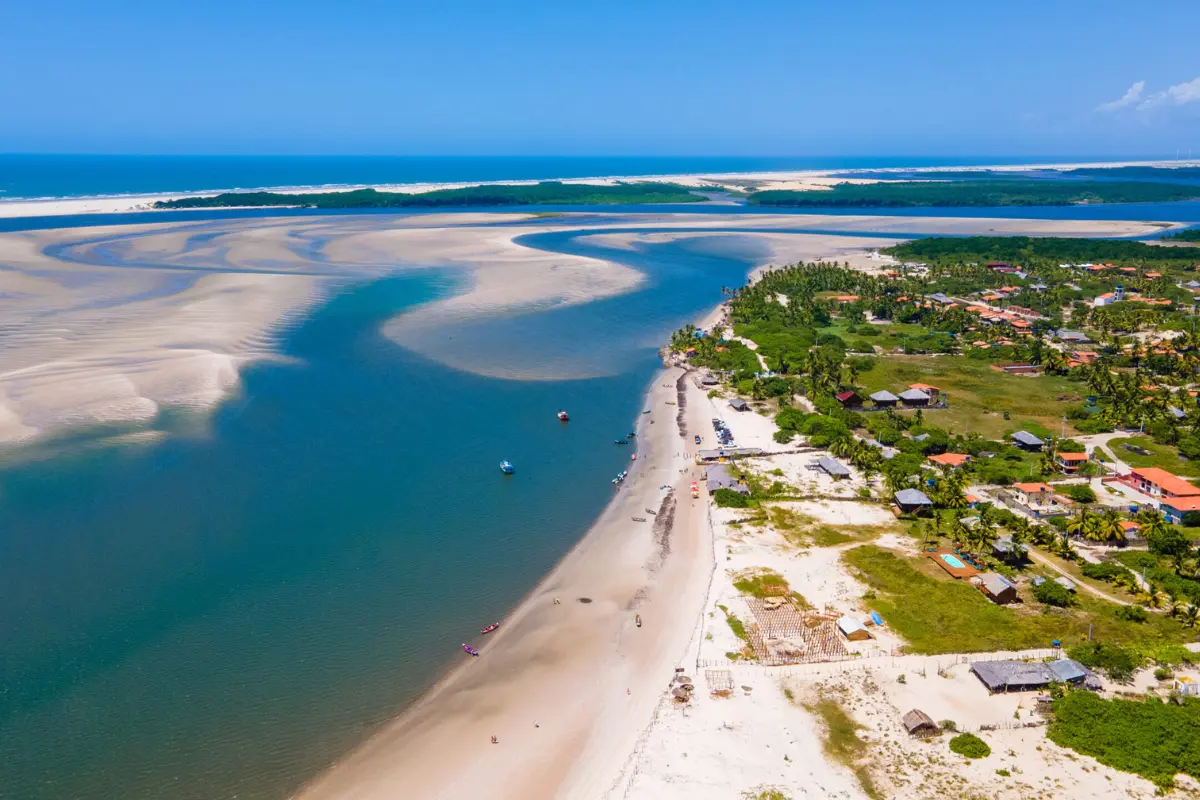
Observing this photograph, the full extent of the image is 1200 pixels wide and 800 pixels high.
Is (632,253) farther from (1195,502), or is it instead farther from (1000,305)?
(1195,502)

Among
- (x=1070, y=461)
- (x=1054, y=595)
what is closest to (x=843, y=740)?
(x=1054, y=595)

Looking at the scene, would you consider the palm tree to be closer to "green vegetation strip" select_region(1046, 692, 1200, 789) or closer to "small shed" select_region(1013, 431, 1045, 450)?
"green vegetation strip" select_region(1046, 692, 1200, 789)

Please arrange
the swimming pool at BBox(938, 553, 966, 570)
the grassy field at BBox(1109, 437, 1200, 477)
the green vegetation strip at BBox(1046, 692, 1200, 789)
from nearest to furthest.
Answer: the green vegetation strip at BBox(1046, 692, 1200, 789) → the swimming pool at BBox(938, 553, 966, 570) → the grassy field at BBox(1109, 437, 1200, 477)

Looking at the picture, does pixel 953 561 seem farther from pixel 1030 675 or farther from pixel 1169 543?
pixel 1169 543

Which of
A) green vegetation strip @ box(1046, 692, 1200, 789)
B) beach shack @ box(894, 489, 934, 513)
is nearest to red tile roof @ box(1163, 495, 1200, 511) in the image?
beach shack @ box(894, 489, 934, 513)

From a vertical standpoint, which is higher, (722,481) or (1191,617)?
(722,481)

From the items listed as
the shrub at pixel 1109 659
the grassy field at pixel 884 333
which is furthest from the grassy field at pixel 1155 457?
the grassy field at pixel 884 333
